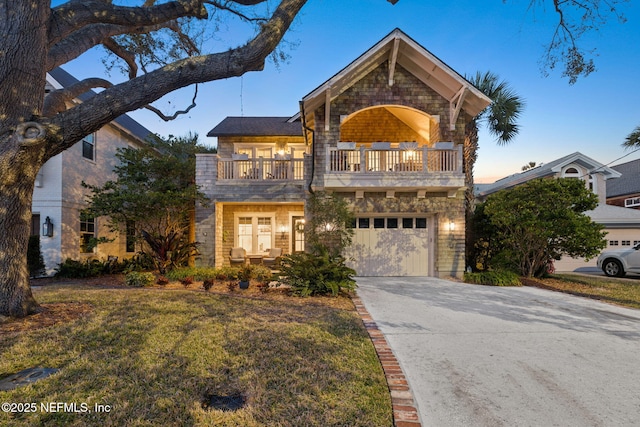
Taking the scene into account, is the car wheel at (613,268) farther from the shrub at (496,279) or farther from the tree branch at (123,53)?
the tree branch at (123,53)

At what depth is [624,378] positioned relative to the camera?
3.14m

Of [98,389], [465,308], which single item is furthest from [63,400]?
[465,308]

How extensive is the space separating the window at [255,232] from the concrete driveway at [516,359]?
7.44 metres

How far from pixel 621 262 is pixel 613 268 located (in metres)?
0.42

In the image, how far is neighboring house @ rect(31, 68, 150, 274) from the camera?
10.3 meters

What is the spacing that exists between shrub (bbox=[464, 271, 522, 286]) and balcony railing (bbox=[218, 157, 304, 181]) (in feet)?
22.2

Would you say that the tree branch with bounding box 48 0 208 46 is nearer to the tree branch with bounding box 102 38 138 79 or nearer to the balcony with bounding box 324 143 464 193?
the tree branch with bounding box 102 38 138 79

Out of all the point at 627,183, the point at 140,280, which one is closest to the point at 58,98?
the point at 140,280

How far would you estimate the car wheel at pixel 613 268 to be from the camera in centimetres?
1166

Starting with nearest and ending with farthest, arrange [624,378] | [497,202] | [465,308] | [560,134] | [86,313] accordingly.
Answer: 1. [624,378]
2. [86,313]
3. [465,308]
4. [497,202]
5. [560,134]

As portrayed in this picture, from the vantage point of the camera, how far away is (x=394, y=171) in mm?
9430

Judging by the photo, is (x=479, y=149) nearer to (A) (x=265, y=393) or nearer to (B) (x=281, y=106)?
(B) (x=281, y=106)

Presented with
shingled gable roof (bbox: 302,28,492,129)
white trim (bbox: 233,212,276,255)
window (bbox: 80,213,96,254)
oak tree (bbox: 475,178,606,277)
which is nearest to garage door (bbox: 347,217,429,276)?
oak tree (bbox: 475,178,606,277)

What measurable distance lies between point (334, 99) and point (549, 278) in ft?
31.8
